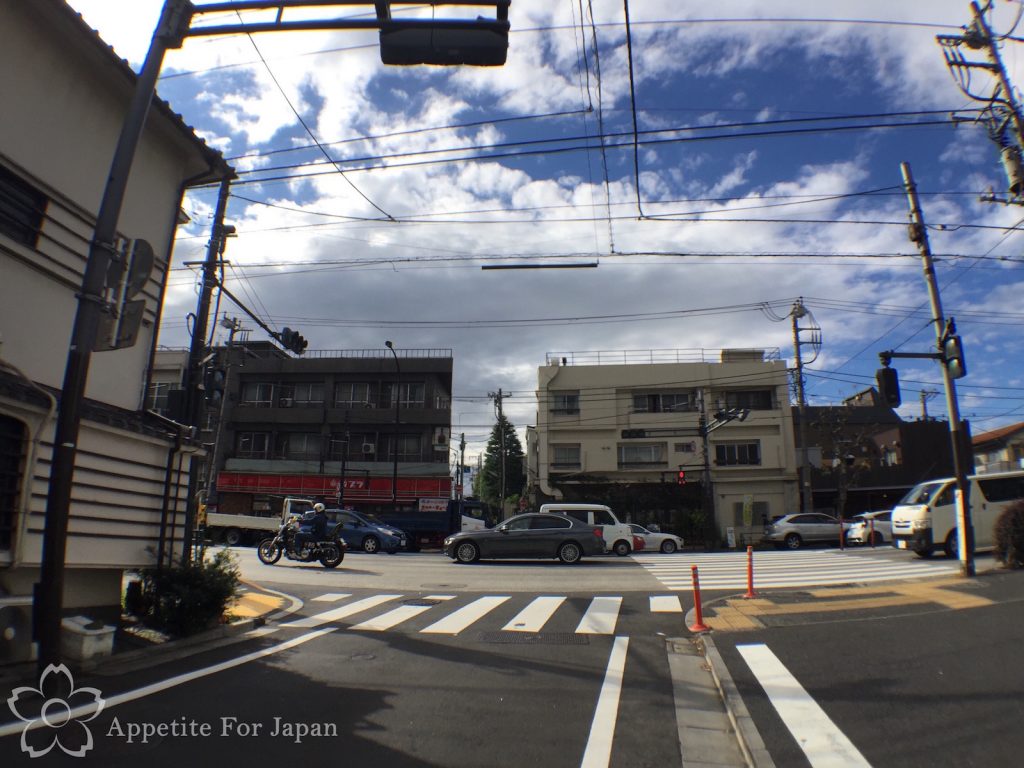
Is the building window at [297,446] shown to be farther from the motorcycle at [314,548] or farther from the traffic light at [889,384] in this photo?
the traffic light at [889,384]

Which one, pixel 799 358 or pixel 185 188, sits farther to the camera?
pixel 799 358

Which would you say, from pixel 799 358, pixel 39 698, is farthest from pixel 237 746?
pixel 799 358

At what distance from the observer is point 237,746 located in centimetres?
407

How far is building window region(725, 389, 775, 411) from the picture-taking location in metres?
39.0

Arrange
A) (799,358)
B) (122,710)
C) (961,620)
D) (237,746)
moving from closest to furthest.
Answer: (237,746), (122,710), (961,620), (799,358)

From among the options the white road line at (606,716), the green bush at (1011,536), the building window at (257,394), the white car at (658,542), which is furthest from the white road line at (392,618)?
the building window at (257,394)

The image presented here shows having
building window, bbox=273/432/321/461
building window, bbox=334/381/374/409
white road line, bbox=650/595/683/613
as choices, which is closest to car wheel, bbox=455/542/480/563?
white road line, bbox=650/595/683/613

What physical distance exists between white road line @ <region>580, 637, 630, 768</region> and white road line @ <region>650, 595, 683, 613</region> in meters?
3.13

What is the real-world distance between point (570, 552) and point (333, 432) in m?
26.8

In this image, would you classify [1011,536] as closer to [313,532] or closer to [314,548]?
[314,548]

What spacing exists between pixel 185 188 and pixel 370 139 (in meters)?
2.98

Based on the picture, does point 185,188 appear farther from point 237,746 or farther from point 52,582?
point 237,746

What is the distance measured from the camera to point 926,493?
50.4 ft

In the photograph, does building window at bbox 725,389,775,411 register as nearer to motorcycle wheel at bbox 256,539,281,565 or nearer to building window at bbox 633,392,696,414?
building window at bbox 633,392,696,414
